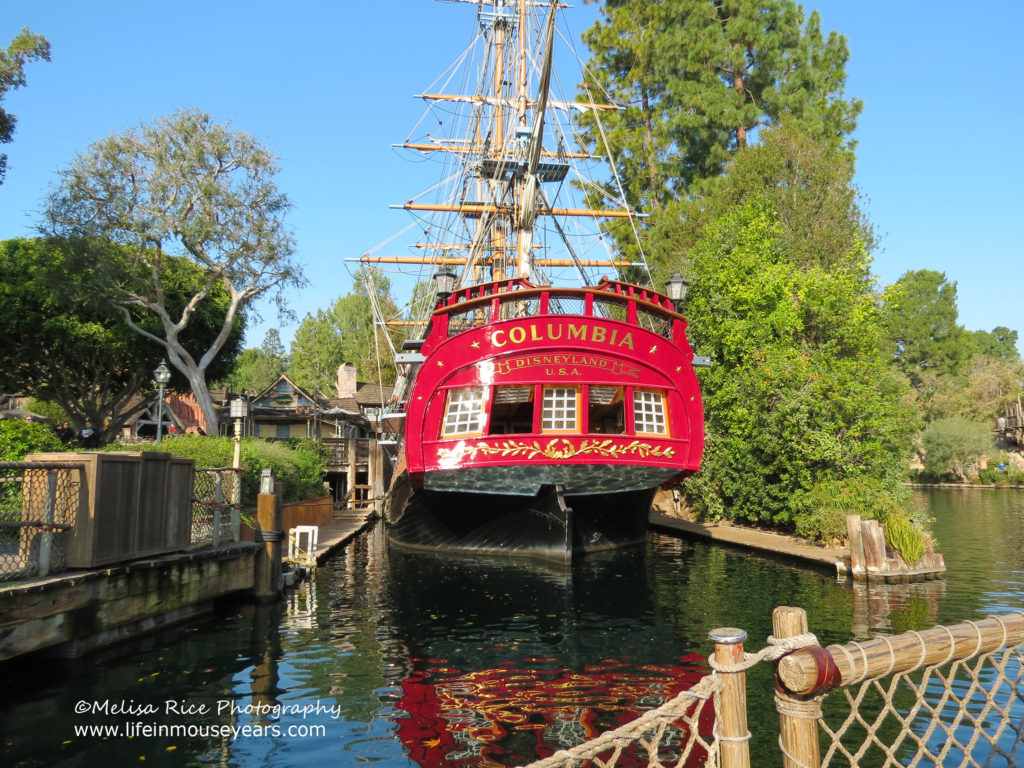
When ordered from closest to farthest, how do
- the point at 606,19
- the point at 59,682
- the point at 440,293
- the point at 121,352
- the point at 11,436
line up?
1. the point at 59,682
2. the point at 11,436
3. the point at 440,293
4. the point at 121,352
5. the point at 606,19

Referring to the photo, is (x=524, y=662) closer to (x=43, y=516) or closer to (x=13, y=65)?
(x=43, y=516)

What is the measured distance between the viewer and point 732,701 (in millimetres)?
2787

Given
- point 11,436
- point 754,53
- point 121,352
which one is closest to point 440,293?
point 11,436

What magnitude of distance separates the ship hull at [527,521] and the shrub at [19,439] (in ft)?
25.1

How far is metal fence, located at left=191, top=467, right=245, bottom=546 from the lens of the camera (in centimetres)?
1111

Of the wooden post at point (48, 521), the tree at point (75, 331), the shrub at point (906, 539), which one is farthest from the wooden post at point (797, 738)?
the tree at point (75, 331)

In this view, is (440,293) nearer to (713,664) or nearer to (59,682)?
(59,682)

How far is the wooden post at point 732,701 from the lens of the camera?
109 inches

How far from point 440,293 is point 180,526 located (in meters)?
7.00

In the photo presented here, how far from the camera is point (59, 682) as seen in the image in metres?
7.42

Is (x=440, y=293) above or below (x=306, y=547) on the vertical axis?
above

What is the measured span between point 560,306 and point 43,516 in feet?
33.9

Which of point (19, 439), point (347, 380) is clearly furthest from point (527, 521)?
point (347, 380)

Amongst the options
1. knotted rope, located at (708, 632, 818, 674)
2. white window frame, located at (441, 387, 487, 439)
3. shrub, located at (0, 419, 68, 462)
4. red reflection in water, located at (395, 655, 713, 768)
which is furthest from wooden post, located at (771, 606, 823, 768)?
white window frame, located at (441, 387, 487, 439)
